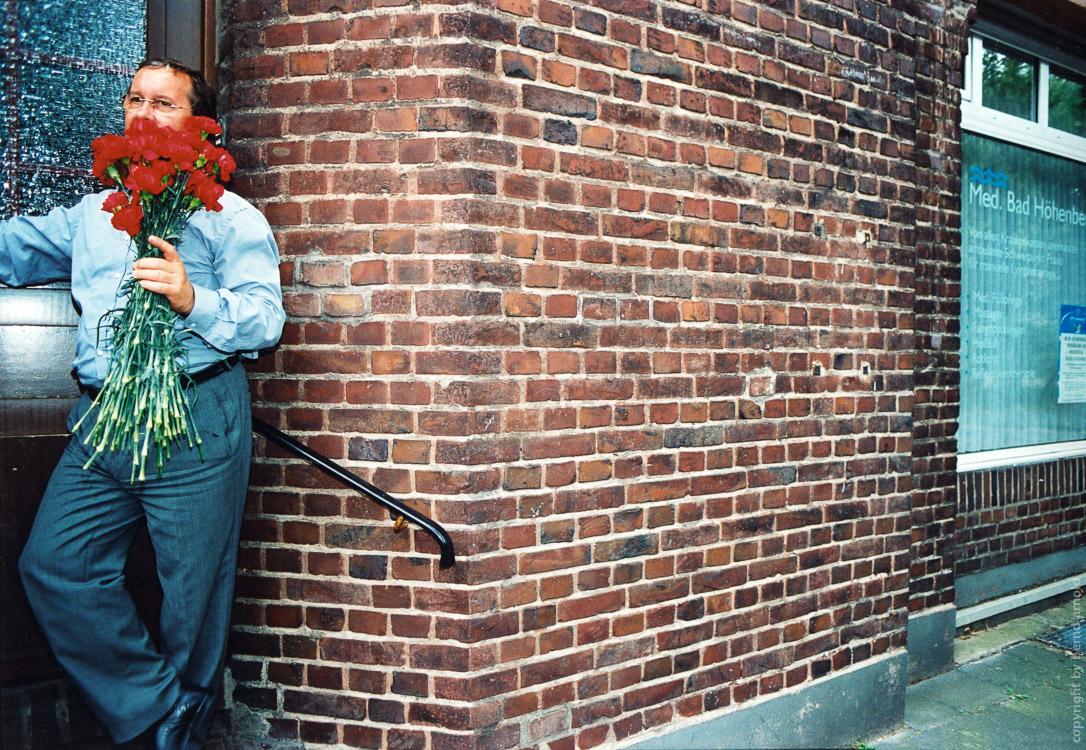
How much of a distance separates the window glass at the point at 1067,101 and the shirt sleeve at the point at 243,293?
18.7ft

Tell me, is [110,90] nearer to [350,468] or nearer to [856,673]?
[350,468]

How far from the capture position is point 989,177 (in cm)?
569

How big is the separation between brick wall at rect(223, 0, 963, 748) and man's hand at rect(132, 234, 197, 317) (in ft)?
1.69

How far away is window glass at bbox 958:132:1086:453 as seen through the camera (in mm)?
5559

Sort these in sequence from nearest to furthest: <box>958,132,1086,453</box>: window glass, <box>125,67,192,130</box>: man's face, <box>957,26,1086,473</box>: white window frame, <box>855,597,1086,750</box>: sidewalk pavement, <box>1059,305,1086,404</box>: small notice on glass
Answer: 1. <box>125,67,192,130</box>: man's face
2. <box>855,597,1086,750</box>: sidewalk pavement
3. <box>957,26,1086,473</box>: white window frame
4. <box>958,132,1086,453</box>: window glass
5. <box>1059,305,1086,404</box>: small notice on glass

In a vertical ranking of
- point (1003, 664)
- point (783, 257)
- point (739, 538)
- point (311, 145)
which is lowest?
point (1003, 664)

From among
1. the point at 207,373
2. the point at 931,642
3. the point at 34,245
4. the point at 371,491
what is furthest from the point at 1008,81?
the point at 34,245

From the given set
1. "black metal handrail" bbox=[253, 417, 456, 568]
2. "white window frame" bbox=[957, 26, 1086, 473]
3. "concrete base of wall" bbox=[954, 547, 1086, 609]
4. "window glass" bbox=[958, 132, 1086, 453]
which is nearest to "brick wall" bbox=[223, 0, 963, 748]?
"black metal handrail" bbox=[253, 417, 456, 568]

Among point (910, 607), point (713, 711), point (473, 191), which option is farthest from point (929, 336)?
point (473, 191)

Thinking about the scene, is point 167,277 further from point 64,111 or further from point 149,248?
point 64,111

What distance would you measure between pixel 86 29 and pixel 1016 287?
5528 millimetres

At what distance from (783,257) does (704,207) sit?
469 millimetres

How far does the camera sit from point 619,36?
9.78 ft

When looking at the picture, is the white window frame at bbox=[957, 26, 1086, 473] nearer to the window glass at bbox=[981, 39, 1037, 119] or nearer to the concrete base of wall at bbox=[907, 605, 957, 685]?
the window glass at bbox=[981, 39, 1037, 119]
